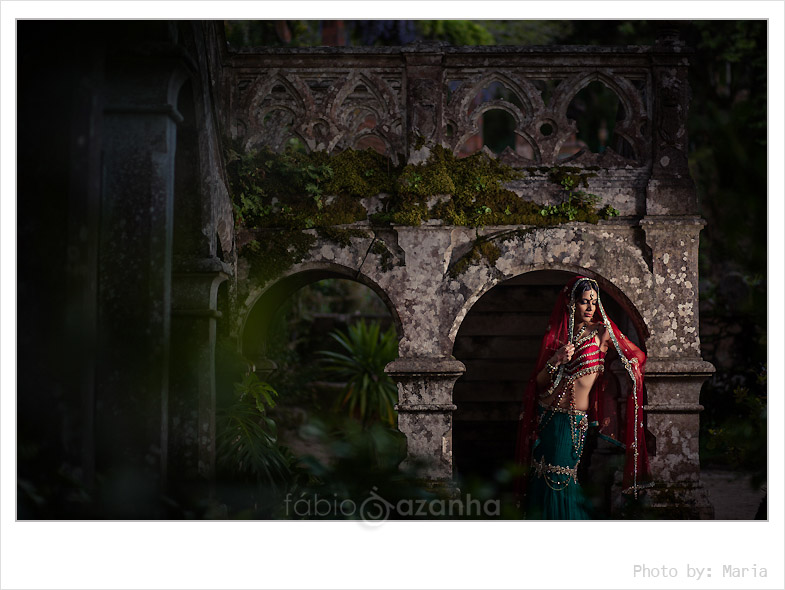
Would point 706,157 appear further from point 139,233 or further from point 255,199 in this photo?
point 139,233

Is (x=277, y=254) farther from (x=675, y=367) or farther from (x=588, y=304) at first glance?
(x=675, y=367)

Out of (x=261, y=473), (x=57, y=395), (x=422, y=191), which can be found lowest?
(x=261, y=473)

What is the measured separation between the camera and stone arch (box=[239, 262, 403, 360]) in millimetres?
7492

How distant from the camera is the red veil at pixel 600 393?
6.55 meters

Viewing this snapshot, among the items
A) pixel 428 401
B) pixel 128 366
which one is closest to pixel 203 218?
pixel 128 366

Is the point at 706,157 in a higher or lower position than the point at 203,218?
higher

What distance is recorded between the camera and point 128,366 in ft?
15.6

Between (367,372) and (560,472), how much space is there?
8.64 meters

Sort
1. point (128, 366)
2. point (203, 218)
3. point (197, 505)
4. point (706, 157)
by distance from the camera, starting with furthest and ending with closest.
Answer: point (706, 157) < point (203, 218) < point (197, 505) < point (128, 366)

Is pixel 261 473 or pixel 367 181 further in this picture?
pixel 367 181

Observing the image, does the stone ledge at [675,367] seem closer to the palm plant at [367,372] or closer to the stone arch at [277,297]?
the stone arch at [277,297]

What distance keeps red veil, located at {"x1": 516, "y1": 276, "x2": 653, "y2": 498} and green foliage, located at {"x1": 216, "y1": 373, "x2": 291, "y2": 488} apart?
2.00 m

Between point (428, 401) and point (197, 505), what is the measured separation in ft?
8.80

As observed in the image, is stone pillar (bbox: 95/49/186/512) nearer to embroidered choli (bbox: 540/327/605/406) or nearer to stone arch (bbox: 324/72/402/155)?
stone arch (bbox: 324/72/402/155)
